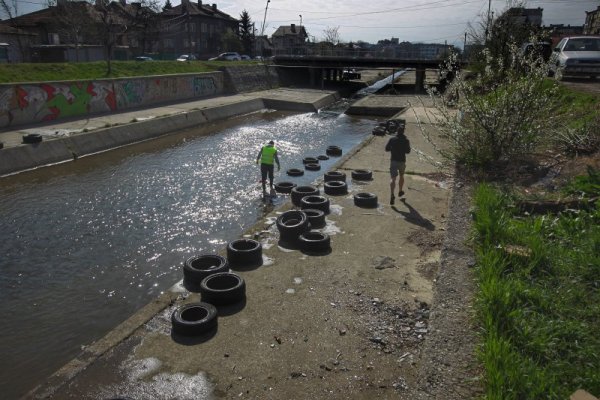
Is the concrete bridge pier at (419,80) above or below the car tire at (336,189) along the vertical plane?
above

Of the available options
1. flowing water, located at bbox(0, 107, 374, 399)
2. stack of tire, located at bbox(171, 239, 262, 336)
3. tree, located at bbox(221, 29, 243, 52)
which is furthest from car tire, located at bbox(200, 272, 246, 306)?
tree, located at bbox(221, 29, 243, 52)

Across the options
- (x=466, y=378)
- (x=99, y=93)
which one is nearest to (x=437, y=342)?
(x=466, y=378)

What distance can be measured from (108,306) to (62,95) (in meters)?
18.8

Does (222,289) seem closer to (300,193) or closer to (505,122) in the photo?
(300,193)

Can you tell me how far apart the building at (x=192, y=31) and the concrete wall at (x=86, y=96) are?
187ft

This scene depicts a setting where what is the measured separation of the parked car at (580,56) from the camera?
1964 centimetres

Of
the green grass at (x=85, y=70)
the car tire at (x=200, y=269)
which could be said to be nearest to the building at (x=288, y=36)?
the green grass at (x=85, y=70)

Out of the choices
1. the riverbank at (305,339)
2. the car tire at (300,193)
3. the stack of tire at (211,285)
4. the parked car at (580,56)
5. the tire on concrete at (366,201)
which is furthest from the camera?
the parked car at (580,56)

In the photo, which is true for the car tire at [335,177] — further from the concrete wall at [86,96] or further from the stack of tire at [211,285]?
the concrete wall at [86,96]

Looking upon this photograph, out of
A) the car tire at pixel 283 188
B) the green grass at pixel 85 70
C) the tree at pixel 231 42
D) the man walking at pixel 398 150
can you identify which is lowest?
the car tire at pixel 283 188

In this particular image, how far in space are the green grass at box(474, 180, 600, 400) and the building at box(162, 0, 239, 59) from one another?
84909mm

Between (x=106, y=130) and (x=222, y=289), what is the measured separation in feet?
52.8

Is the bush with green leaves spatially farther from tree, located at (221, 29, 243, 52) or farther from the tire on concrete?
tree, located at (221, 29, 243, 52)

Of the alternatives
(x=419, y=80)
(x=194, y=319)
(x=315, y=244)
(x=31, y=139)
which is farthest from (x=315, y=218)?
(x=419, y=80)
